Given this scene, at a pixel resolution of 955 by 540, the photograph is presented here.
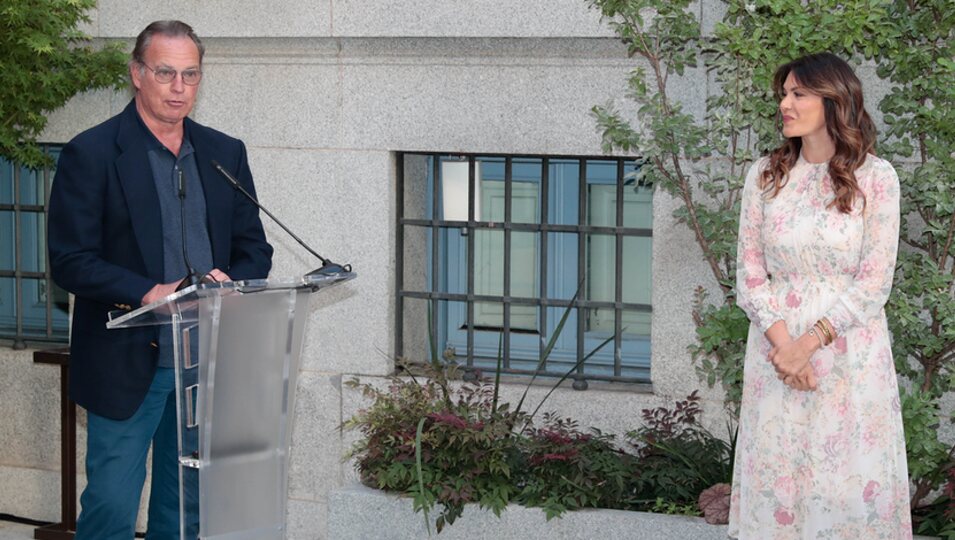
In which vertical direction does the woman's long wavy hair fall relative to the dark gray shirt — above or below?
above

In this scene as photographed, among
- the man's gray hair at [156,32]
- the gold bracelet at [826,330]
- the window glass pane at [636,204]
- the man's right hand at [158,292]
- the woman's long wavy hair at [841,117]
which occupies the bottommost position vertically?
the gold bracelet at [826,330]

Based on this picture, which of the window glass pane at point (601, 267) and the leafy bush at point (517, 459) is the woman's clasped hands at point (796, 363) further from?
the window glass pane at point (601, 267)

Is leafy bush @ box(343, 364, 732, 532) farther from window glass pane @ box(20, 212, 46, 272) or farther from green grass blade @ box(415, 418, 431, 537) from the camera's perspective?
window glass pane @ box(20, 212, 46, 272)

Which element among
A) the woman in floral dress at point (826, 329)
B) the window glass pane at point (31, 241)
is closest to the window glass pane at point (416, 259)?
the window glass pane at point (31, 241)

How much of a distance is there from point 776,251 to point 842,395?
1.84 feet

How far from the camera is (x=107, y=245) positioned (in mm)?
4781

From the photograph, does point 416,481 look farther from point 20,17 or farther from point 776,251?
point 20,17

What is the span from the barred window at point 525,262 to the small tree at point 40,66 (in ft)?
5.64

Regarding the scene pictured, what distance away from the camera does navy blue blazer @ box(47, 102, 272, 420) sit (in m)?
4.65

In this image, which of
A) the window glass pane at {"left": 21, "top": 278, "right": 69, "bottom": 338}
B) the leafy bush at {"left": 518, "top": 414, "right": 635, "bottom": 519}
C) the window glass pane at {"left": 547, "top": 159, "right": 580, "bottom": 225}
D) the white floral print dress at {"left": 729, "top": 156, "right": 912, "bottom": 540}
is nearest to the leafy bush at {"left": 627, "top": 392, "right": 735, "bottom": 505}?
the leafy bush at {"left": 518, "top": 414, "right": 635, "bottom": 519}

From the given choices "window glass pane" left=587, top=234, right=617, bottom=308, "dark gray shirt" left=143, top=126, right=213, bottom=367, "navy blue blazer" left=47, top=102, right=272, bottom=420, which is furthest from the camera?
"window glass pane" left=587, top=234, right=617, bottom=308

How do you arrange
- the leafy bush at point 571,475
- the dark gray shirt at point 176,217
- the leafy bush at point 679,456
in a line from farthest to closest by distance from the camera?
the leafy bush at point 679,456, the leafy bush at point 571,475, the dark gray shirt at point 176,217

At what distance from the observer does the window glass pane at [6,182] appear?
8.55m

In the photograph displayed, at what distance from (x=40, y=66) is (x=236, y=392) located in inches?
139
